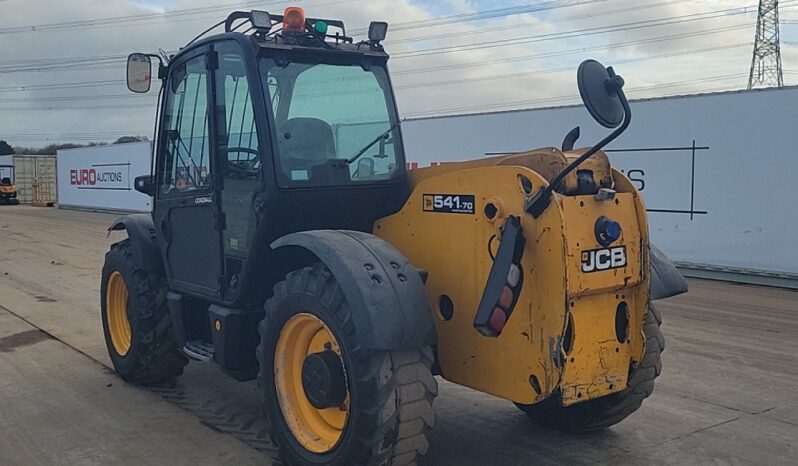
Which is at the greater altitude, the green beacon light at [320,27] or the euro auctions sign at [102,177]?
the green beacon light at [320,27]

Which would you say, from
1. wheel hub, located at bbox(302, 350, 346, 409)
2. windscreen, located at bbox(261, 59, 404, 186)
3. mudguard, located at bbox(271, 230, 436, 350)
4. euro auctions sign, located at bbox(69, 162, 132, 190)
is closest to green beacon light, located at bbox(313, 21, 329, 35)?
windscreen, located at bbox(261, 59, 404, 186)

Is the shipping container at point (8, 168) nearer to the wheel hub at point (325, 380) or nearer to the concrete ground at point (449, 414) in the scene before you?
the concrete ground at point (449, 414)

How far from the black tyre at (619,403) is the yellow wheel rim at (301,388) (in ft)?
3.98

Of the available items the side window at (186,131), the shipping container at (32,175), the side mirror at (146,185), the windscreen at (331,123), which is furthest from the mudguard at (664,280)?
the shipping container at (32,175)

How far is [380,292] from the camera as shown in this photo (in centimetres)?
376

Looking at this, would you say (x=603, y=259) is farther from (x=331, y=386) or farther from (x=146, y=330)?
(x=146, y=330)

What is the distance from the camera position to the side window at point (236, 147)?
15.6 ft

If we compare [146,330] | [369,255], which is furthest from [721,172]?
[369,255]

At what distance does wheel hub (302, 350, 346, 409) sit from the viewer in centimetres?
396

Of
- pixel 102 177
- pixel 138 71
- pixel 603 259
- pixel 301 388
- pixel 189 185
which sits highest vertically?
pixel 138 71

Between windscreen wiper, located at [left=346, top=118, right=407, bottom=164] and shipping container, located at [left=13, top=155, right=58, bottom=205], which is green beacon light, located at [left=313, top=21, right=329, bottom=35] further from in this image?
shipping container, located at [left=13, top=155, right=58, bottom=205]

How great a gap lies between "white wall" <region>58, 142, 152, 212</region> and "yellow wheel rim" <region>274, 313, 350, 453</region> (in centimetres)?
2384

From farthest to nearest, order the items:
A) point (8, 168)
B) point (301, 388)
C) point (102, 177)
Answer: point (8, 168) < point (102, 177) < point (301, 388)

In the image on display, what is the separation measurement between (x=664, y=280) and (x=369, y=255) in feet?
5.96
